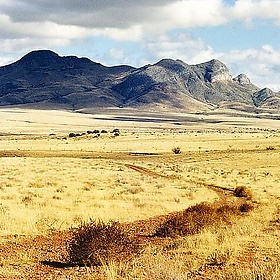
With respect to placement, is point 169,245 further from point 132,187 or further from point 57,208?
point 132,187

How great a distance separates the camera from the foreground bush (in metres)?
18.3

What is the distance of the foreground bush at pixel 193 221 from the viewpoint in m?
18.3

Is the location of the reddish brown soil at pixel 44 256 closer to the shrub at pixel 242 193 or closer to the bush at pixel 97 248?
the bush at pixel 97 248

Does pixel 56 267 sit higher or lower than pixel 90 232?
lower

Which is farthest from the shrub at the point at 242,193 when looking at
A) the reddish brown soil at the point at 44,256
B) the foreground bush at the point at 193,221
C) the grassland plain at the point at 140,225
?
the reddish brown soil at the point at 44,256

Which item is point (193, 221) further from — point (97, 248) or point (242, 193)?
point (242, 193)

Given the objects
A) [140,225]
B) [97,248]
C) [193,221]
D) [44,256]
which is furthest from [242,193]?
[97,248]

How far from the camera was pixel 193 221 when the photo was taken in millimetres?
19156

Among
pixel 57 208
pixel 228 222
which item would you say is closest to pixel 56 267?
pixel 228 222

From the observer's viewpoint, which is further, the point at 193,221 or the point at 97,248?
the point at 193,221

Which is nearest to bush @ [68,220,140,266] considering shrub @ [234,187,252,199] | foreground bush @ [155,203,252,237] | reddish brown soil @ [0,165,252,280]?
reddish brown soil @ [0,165,252,280]

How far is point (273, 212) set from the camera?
24547mm

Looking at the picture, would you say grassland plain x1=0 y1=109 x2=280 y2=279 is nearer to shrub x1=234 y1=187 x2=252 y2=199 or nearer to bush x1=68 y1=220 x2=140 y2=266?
bush x1=68 y1=220 x2=140 y2=266

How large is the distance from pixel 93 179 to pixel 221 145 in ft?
196
